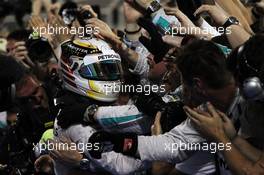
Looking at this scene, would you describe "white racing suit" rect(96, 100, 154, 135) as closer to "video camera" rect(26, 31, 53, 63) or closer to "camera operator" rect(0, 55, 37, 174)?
"camera operator" rect(0, 55, 37, 174)

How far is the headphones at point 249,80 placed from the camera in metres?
2.88

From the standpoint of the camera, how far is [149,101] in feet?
11.7

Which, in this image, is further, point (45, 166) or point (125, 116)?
point (45, 166)

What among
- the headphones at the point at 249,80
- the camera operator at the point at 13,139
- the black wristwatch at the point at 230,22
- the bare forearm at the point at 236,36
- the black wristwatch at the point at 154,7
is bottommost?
the camera operator at the point at 13,139

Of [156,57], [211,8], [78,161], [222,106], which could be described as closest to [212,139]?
[222,106]

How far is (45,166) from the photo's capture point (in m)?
4.62

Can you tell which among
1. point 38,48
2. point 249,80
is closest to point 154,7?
point 38,48

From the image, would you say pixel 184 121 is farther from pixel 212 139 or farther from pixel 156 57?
pixel 156 57

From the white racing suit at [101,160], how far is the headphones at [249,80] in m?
0.79

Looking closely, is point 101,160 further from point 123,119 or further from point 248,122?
point 248,122

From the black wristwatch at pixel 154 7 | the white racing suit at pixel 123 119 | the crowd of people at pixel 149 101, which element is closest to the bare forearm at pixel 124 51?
the crowd of people at pixel 149 101

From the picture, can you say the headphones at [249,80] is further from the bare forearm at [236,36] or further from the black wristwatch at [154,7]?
the black wristwatch at [154,7]

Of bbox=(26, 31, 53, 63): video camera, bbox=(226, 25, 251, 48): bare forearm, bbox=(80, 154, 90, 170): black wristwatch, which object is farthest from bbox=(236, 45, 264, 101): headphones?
bbox=(26, 31, 53, 63): video camera

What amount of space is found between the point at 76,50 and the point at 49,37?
187 cm
